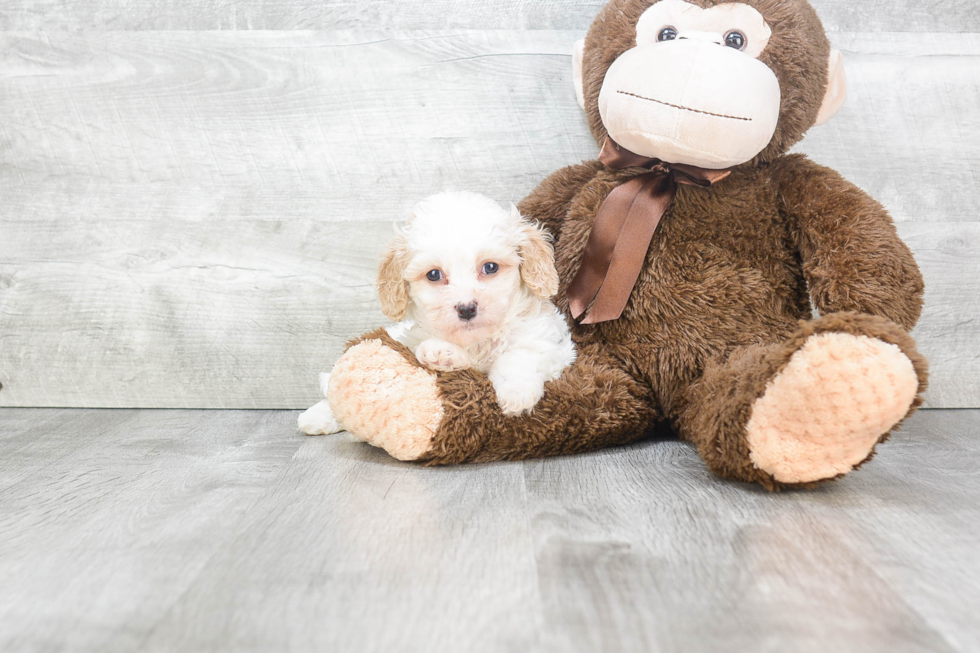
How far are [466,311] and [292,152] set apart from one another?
660 millimetres

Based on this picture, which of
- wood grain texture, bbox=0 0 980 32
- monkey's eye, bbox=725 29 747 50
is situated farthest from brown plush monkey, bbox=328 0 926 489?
wood grain texture, bbox=0 0 980 32

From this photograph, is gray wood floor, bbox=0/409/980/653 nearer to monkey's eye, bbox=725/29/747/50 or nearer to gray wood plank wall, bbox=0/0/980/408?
gray wood plank wall, bbox=0/0/980/408

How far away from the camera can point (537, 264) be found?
45.0 inches

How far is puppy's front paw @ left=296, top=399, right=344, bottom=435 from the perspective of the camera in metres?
1.36

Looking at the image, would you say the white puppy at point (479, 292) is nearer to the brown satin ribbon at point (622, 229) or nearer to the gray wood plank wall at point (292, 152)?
the brown satin ribbon at point (622, 229)

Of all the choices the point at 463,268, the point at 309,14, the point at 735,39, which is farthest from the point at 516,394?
the point at 309,14

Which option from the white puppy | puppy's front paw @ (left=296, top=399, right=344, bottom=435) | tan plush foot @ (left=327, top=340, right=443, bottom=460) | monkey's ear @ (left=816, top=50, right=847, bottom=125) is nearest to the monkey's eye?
monkey's ear @ (left=816, top=50, right=847, bottom=125)

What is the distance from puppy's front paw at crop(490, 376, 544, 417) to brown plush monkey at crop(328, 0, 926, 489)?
0.02 metres

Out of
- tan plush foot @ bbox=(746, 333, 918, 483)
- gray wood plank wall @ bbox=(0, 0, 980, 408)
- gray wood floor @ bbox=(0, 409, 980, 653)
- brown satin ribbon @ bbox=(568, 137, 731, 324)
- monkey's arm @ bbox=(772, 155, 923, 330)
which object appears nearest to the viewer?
gray wood floor @ bbox=(0, 409, 980, 653)

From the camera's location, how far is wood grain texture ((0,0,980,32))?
1488 mm

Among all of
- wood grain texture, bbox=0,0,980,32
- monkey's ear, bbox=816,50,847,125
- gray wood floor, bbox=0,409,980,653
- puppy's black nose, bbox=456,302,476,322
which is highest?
wood grain texture, bbox=0,0,980,32

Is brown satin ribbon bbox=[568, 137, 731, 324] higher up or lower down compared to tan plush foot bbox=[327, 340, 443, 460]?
higher up

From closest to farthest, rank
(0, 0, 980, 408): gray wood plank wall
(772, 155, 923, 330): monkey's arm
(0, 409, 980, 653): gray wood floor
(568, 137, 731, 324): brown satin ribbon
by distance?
(0, 409, 980, 653): gray wood floor < (772, 155, 923, 330): monkey's arm < (568, 137, 731, 324): brown satin ribbon < (0, 0, 980, 408): gray wood plank wall

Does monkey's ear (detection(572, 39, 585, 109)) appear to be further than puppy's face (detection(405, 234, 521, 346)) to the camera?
Yes
